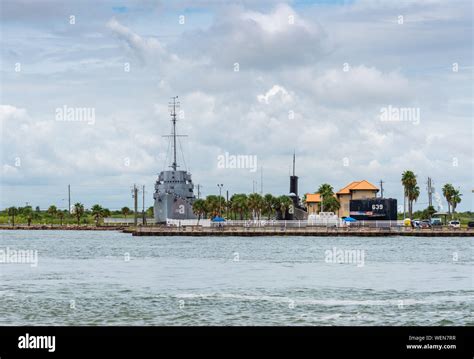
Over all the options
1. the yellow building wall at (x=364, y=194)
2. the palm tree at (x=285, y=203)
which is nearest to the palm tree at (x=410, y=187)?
the yellow building wall at (x=364, y=194)

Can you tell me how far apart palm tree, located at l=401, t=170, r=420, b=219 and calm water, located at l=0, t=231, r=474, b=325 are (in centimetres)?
9658

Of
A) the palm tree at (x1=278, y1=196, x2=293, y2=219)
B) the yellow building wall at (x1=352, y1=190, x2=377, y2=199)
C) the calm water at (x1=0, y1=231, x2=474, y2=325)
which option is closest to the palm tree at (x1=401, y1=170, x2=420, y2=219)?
the yellow building wall at (x1=352, y1=190, x2=377, y2=199)

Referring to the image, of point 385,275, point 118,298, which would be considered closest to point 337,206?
point 385,275

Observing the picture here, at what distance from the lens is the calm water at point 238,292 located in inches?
1308

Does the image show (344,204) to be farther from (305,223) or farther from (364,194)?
(305,223)

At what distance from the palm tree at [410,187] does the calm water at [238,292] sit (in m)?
96.6

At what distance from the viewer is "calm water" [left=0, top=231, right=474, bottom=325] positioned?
33.2 metres

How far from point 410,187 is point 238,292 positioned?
128m

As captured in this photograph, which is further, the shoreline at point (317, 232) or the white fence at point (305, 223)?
the white fence at point (305, 223)

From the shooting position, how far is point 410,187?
16575cm

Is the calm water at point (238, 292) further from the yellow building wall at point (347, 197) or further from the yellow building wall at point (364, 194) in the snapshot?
the yellow building wall at point (347, 197)

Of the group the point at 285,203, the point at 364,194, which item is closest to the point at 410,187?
the point at 364,194

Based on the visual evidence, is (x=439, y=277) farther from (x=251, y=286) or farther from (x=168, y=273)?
(x=168, y=273)
